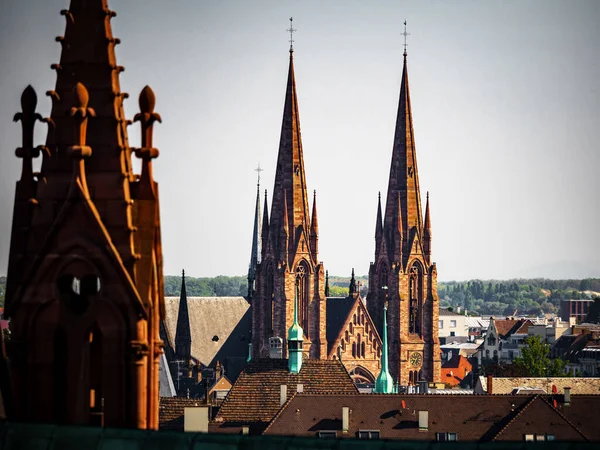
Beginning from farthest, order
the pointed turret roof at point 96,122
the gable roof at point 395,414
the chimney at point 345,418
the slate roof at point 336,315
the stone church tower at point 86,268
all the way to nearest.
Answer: the slate roof at point 336,315
the gable roof at point 395,414
the chimney at point 345,418
the pointed turret roof at point 96,122
the stone church tower at point 86,268

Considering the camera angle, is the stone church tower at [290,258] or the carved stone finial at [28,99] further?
the stone church tower at [290,258]

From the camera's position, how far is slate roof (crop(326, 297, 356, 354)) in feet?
480

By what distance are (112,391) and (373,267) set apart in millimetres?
128174

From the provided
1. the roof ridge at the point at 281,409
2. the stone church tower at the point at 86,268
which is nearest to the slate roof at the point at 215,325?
the roof ridge at the point at 281,409

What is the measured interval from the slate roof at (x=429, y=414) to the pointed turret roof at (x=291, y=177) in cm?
6820

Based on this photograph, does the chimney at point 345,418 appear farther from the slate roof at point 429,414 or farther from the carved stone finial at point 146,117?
the carved stone finial at point 146,117

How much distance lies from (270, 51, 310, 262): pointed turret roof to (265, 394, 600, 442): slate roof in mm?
68197

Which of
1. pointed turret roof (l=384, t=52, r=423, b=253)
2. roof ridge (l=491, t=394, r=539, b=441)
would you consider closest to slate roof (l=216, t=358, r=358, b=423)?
roof ridge (l=491, t=394, r=539, b=441)

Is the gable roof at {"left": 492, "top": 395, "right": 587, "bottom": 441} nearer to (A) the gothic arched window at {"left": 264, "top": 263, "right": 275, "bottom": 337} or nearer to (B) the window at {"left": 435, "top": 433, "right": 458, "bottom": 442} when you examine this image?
(B) the window at {"left": 435, "top": 433, "right": 458, "bottom": 442}

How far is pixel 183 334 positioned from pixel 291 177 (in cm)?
1863

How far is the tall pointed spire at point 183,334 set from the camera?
149 m

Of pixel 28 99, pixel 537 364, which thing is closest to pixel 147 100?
pixel 28 99

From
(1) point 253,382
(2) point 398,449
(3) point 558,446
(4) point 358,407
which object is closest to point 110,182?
(2) point 398,449

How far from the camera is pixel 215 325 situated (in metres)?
163
